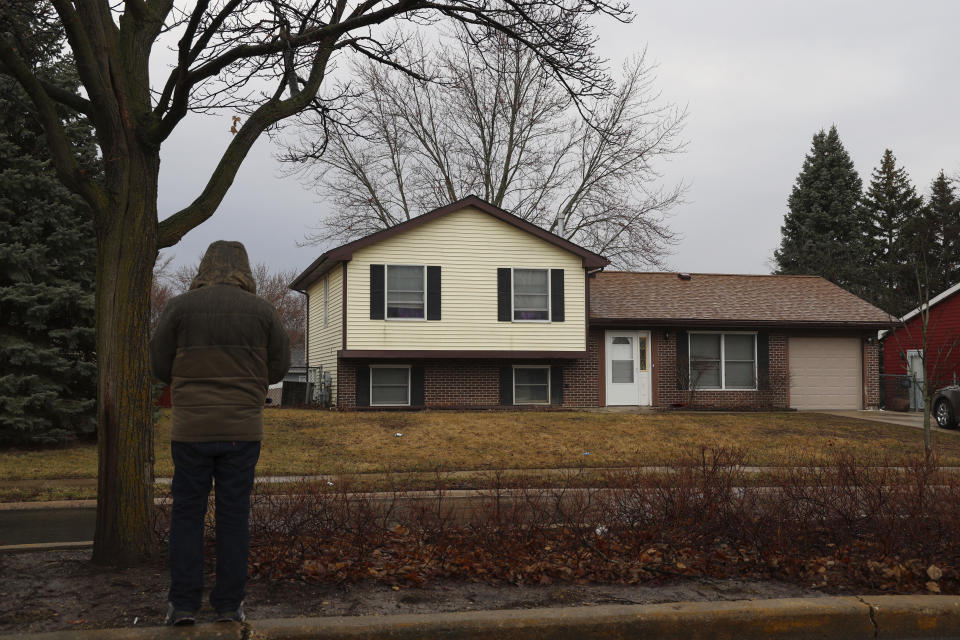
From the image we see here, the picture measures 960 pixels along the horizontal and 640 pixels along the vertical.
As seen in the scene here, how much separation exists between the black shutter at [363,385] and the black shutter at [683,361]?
28.7 ft

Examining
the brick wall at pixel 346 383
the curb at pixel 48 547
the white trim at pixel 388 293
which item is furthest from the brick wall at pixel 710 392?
the curb at pixel 48 547

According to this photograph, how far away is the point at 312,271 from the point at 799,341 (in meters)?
14.5

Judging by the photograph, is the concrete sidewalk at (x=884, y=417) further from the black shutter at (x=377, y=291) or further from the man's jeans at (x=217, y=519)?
the man's jeans at (x=217, y=519)

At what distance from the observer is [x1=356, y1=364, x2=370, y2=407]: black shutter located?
21812 mm

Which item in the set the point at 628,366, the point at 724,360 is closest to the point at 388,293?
the point at 628,366

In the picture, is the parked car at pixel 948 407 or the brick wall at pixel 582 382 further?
the brick wall at pixel 582 382

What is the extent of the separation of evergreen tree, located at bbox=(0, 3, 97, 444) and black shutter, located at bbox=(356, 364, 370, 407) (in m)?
8.28

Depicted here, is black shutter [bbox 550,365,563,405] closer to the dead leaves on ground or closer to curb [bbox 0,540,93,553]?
the dead leaves on ground

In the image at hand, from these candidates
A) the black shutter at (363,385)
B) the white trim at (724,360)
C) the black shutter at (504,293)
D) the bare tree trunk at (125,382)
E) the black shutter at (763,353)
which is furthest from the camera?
the black shutter at (763,353)

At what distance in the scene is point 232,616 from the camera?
4324mm

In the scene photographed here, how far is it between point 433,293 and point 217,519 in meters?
17.5

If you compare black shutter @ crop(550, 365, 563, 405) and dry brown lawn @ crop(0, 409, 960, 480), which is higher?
black shutter @ crop(550, 365, 563, 405)

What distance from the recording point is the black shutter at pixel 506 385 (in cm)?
2256

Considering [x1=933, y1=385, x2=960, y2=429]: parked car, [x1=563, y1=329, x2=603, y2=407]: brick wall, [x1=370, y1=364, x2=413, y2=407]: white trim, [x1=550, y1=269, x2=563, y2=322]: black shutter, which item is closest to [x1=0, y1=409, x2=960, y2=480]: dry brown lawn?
[x1=933, y1=385, x2=960, y2=429]: parked car
